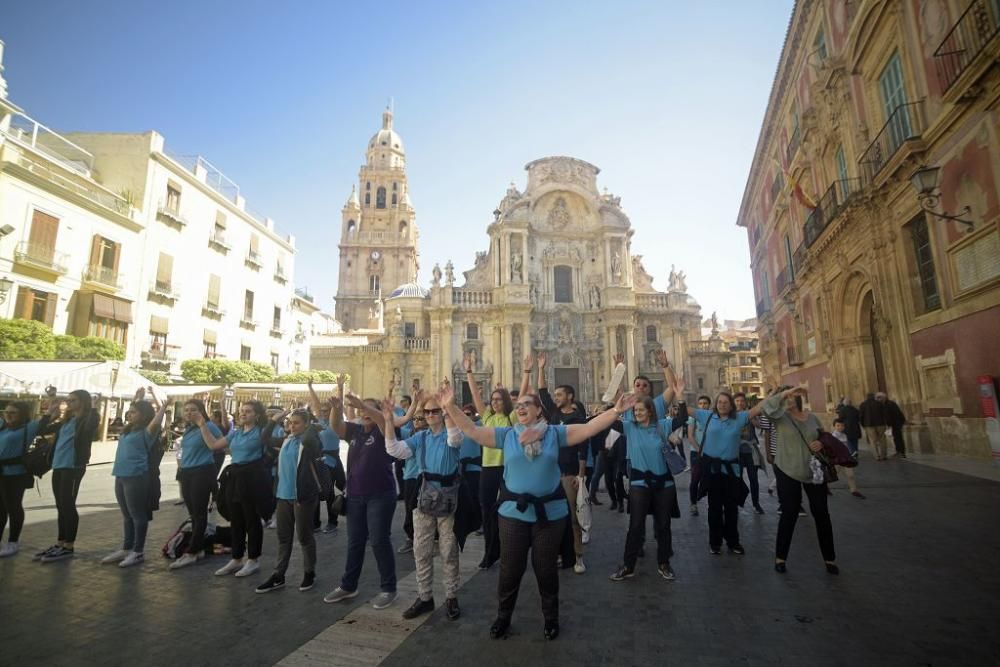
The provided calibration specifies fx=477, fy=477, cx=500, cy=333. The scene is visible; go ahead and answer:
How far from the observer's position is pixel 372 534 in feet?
14.3

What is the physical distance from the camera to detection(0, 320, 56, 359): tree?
14328mm

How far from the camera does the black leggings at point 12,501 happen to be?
5777 millimetres

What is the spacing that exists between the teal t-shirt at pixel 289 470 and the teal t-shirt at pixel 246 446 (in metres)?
0.59

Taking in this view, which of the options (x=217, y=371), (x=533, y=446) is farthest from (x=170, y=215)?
(x=533, y=446)

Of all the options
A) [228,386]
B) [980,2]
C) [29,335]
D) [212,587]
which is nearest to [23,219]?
[29,335]

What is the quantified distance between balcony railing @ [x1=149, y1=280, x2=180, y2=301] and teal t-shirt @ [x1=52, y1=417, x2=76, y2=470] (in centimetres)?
1770

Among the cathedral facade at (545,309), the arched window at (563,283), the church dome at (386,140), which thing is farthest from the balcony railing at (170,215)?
the church dome at (386,140)

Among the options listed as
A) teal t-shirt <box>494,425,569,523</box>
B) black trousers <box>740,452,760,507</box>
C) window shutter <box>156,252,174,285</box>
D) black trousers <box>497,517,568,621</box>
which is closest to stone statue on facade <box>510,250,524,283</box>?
window shutter <box>156,252,174,285</box>

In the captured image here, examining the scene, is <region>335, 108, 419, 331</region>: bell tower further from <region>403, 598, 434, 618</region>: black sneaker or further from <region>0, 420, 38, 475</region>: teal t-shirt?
<region>403, 598, 434, 618</region>: black sneaker

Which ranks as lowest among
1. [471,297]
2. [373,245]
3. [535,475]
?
[535,475]

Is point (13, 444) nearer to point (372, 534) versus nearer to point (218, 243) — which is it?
point (372, 534)

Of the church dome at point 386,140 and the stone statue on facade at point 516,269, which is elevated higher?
the church dome at point 386,140

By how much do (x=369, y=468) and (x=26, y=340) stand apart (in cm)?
1700

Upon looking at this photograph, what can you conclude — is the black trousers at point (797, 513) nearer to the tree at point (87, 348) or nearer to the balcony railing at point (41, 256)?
the tree at point (87, 348)
